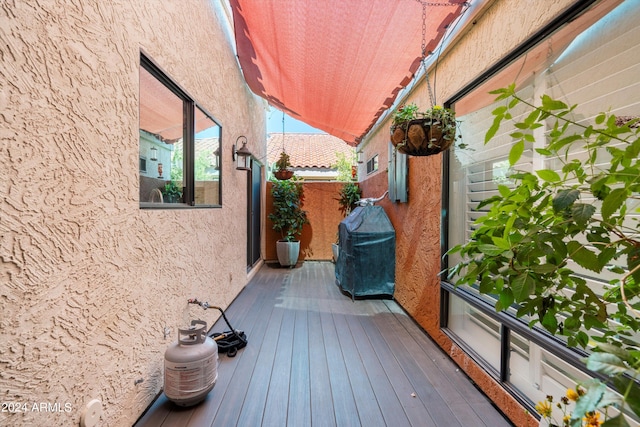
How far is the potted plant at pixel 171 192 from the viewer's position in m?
2.14

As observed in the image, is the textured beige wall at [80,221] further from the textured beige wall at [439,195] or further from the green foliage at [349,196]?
the green foliage at [349,196]

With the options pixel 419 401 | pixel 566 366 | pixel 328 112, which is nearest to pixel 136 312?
pixel 419 401

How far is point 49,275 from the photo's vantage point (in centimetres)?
110

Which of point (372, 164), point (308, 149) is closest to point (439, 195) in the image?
point (372, 164)

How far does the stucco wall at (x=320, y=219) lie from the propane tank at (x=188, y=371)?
16.8 ft

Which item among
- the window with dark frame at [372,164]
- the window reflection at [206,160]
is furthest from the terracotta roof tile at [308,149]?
the window reflection at [206,160]

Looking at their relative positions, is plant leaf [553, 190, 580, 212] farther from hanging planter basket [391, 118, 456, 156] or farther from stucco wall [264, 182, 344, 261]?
stucco wall [264, 182, 344, 261]

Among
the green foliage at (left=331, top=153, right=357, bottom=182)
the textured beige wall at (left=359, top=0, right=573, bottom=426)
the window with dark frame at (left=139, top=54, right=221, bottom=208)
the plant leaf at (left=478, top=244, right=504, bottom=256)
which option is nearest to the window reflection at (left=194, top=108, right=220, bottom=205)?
the window with dark frame at (left=139, top=54, right=221, bottom=208)

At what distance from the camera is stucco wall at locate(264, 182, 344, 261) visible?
7.00 m

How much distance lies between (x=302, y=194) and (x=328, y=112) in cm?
282

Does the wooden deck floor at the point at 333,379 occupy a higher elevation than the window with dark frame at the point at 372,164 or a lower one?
lower

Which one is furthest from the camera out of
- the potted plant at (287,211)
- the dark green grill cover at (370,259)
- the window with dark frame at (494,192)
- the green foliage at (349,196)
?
the green foliage at (349,196)

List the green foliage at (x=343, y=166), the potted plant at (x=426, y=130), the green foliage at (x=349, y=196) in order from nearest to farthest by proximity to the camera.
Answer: the potted plant at (x=426, y=130)
the green foliage at (x=349, y=196)
the green foliage at (x=343, y=166)

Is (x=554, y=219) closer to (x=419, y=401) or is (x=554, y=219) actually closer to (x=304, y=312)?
(x=419, y=401)
